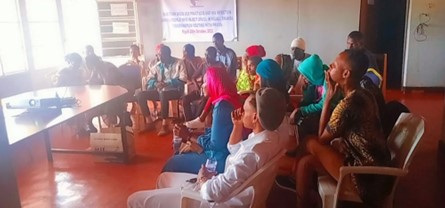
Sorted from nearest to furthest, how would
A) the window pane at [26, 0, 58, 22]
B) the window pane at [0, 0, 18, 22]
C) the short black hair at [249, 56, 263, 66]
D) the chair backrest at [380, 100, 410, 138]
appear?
1. the chair backrest at [380, 100, 410, 138]
2. the short black hair at [249, 56, 263, 66]
3. the window pane at [0, 0, 18, 22]
4. the window pane at [26, 0, 58, 22]

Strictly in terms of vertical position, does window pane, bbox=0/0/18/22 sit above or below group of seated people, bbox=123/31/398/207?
above

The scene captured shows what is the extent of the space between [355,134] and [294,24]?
4051 mm

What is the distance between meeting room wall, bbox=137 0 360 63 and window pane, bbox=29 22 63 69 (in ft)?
4.66

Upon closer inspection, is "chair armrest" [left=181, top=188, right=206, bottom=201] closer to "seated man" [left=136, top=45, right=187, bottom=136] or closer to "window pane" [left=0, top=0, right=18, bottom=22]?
"seated man" [left=136, top=45, right=187, bottom=136]

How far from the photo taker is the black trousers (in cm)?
454

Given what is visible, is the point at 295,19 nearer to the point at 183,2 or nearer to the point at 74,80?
the point at 183,2

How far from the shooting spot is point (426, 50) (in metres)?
6.23

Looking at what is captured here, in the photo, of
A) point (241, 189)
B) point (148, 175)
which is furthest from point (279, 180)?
point (241, 189)

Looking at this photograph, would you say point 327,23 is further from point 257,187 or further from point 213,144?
point 257,187

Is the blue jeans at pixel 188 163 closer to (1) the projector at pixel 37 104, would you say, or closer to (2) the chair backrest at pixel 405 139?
(2) the chair backrest at pixel 405 139

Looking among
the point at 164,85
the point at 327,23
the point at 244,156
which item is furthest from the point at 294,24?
the point at 244,156

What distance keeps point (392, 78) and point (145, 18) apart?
15.4ft

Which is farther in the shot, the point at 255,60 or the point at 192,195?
the point at 255,60

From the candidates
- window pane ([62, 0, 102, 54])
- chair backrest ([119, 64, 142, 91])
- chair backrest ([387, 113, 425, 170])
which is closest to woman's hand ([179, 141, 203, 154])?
chair backrest ([387, 113, 425, 170])
